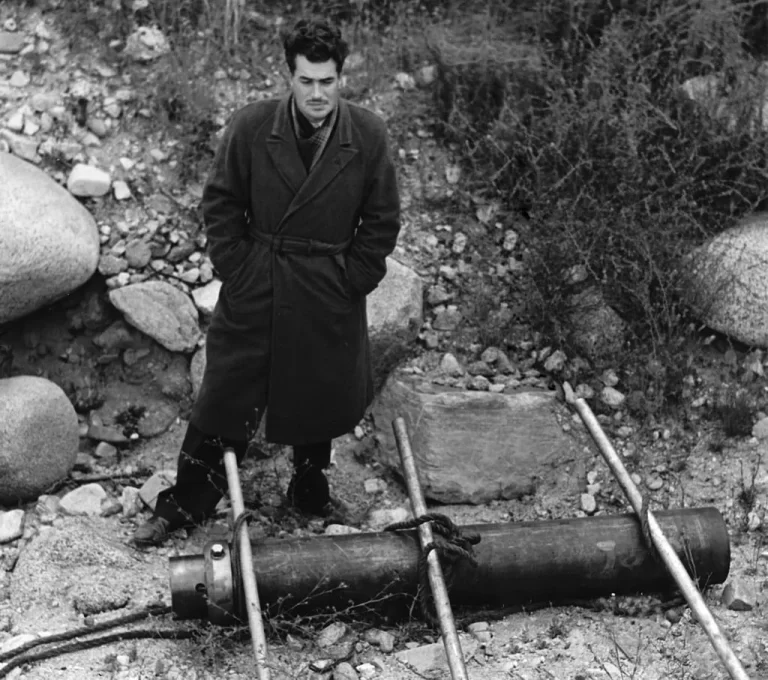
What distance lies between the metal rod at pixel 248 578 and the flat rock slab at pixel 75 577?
526 millimetres

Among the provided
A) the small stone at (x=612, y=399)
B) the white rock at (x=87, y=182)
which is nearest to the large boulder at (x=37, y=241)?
the white rock at (x=87, y=182)

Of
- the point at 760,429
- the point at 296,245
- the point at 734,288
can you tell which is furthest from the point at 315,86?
the point at 760,429

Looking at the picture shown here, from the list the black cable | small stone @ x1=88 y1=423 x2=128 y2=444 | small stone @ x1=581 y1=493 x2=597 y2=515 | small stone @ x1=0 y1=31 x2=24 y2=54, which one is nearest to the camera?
the black cable

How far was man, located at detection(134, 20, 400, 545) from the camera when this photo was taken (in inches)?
159

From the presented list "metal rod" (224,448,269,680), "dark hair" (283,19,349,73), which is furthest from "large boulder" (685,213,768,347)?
"metal rod" (224,448,269,680)

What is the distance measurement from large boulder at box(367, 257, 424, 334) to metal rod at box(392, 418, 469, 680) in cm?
83

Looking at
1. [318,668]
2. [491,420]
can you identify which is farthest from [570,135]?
[318,668]

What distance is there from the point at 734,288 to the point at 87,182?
3002mm

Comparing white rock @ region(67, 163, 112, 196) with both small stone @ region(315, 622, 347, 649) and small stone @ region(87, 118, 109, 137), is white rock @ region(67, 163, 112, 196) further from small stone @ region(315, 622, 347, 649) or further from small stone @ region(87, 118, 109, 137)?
small stone @ region(315, 622, 347, 649)

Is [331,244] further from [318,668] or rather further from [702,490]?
[702,490]

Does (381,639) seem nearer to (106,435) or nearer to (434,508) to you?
(434,508)

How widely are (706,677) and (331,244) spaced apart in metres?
1.92

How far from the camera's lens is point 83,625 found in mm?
4129

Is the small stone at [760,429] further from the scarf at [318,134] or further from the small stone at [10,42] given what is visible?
the small stone at [10,42]
